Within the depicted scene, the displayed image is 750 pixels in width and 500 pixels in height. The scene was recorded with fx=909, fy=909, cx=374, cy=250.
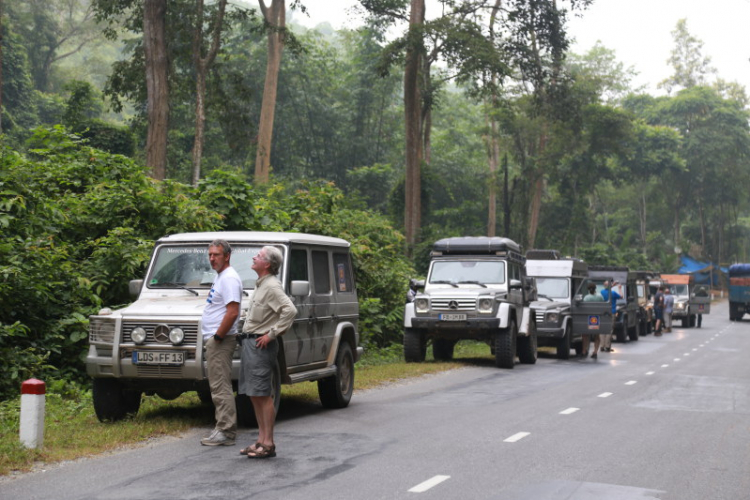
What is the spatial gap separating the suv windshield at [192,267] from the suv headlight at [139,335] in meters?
1.14

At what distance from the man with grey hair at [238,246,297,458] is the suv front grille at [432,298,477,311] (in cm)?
1102

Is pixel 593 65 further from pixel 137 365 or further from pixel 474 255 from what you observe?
pixel 137 365

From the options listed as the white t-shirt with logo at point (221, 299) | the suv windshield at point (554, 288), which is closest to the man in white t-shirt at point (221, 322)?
the white t-shirt with logo at point (221, 299)

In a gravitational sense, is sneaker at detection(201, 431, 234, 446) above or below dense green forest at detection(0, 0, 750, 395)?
below

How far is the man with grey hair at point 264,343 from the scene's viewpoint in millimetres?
8031

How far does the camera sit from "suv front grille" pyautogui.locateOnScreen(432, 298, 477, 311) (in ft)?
62.0

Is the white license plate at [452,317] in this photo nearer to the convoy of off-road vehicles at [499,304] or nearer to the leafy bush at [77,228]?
the convoy of off-road vehicles at [499,304]

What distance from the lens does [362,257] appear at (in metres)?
22.1

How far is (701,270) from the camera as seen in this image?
8112 cm

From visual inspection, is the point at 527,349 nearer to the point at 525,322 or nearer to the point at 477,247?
the point at 525,322

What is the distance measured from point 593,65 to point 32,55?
4516 centimetres

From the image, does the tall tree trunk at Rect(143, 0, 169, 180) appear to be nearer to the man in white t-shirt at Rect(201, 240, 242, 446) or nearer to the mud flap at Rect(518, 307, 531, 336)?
the mud flap at Rect(518, 307, 531, 336)

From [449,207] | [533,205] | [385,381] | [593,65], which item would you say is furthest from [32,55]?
[385,381]

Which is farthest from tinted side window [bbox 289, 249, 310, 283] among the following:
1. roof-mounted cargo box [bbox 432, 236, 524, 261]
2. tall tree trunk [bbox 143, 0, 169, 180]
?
tall tree trunk [bbox 143, 0, 169, 180]
